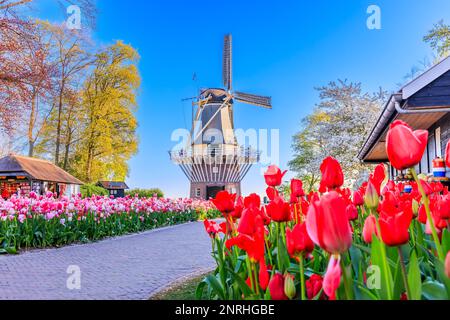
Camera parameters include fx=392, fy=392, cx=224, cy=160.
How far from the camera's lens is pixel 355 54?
13.2m

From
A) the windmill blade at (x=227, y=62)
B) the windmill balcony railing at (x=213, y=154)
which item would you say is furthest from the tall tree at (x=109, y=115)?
the windmill blade at (x=227, y=62)

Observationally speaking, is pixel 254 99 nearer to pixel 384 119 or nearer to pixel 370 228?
pixel 384 119

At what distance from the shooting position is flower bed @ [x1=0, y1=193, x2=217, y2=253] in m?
7.50

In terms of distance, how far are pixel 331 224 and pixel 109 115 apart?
89.4 feet

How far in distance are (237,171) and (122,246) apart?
2089 cm

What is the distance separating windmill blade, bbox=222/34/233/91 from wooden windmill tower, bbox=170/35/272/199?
85.3 inches

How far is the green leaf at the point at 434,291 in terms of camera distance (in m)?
1.35

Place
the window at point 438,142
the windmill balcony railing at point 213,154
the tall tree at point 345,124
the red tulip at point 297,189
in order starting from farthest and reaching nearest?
the windmill balcony railing at point 213,154
the tall tree at point 345,124
the window at point 438,142
the red tulip at point 297,189

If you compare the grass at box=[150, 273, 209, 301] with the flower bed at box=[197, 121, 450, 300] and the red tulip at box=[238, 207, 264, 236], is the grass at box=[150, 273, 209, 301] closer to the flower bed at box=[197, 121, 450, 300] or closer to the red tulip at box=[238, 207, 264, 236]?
the flower bed at box=[197, 121, 450, 300]

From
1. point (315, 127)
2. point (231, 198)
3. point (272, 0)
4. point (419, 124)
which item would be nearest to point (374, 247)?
point (231, 198)

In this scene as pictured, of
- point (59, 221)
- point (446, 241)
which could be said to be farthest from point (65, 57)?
point (446, 241)

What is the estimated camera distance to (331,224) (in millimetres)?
1025

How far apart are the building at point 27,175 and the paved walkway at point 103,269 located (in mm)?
14558

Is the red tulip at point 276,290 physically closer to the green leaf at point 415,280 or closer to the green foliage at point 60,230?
the green leaf at point 415,280
